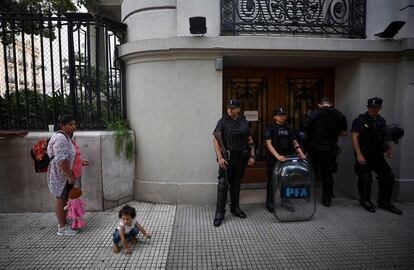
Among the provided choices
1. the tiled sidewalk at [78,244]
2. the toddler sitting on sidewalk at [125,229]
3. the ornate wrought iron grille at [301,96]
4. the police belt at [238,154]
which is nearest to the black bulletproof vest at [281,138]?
the police belt at [238,154]

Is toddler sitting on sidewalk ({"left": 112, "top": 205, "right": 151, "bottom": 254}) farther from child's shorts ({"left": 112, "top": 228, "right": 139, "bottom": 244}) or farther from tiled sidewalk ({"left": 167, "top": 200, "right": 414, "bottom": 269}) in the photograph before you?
tiled sidewalk ({"left": 167, "top": 200, "right": 414, "bottom": 269})

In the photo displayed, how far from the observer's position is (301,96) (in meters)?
6.64

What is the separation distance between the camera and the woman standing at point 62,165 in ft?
13.1

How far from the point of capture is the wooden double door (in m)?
6.43

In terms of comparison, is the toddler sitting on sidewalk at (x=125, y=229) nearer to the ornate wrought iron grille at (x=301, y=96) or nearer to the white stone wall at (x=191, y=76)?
the white stone wall at (x=191, y=76)

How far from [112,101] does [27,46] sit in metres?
1.84

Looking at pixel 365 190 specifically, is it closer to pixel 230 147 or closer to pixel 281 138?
pixel 281 138

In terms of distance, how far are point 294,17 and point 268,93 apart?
63.4 inches

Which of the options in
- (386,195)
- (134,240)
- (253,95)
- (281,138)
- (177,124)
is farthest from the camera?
(253,95)

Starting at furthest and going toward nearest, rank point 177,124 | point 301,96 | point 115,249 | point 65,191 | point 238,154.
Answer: point 301,96, point 177,124, point 238,154, point 65,191, point 115,249

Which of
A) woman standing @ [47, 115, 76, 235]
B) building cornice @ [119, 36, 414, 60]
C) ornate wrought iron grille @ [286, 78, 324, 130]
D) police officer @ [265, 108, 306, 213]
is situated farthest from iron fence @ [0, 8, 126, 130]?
ornate wrought iron grille @ [286, 78, 324, 130]

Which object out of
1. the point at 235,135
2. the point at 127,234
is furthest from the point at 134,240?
the point at 235,135

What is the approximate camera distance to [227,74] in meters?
6.37

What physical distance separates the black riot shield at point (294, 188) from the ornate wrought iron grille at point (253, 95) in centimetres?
189
